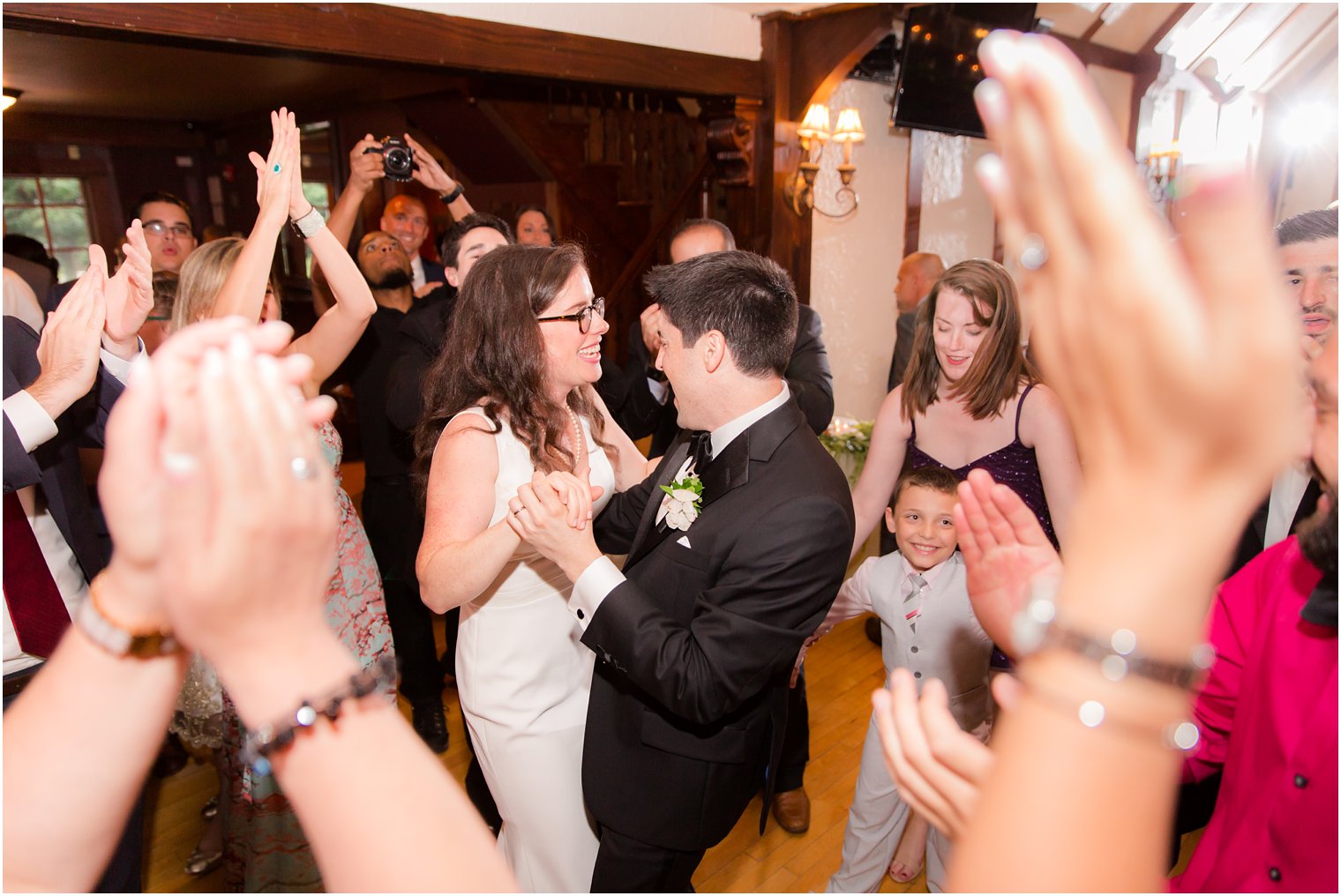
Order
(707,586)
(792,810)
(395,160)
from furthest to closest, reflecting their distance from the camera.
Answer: (395,160)
(792,810)
(707,586)

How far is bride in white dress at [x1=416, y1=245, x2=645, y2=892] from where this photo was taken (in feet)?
5.78

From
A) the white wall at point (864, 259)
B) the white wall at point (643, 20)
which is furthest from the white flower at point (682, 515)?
the white wall at point (864, 259)

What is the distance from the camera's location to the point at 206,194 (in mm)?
9883

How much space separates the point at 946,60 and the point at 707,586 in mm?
4422

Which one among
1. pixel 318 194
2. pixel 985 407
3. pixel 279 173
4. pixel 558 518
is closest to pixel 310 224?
pixel 279 173

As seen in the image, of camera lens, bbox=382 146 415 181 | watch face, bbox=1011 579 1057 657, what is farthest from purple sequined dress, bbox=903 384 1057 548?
camera lens, bbox=382 146 415 181

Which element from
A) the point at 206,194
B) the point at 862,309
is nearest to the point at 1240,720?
the point at 862,309

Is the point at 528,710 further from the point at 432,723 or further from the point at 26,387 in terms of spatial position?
the point at 432,723

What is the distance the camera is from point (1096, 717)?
46 cm

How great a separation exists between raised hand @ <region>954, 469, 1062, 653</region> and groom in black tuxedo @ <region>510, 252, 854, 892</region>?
0.63m

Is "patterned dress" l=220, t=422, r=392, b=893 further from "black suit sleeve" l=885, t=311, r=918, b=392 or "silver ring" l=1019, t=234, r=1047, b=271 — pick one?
"black suit sleeve" l=885, t=311, r=918, b=392

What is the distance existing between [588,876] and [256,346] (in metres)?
1.69

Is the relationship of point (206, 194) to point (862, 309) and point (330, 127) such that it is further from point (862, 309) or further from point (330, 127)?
point (862, 309)

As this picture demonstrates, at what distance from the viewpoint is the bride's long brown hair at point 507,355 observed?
6.28ft
